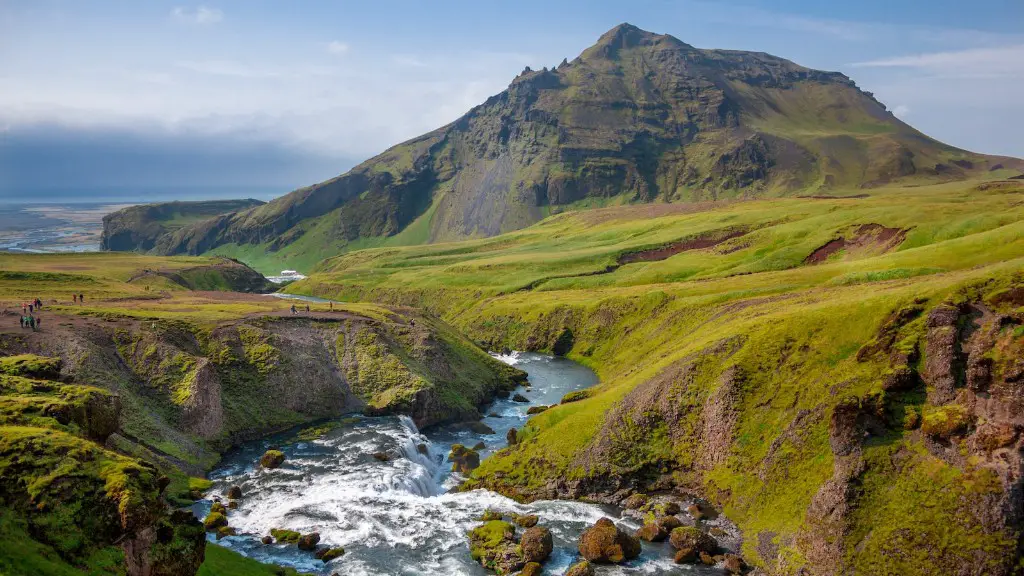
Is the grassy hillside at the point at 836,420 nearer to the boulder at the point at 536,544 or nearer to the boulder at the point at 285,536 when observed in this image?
the boulder at the point at 536,544

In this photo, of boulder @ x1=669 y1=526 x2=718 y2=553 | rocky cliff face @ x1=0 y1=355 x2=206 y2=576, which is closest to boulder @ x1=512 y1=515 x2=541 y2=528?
boulder @ x1=669 y1=526 x2=718 y2=553

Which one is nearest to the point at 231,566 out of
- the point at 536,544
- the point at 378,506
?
the point at 378,506

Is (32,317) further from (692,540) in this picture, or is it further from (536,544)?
(692,540)

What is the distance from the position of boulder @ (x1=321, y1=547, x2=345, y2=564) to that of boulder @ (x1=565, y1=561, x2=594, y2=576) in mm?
18093

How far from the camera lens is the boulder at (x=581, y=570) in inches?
1722

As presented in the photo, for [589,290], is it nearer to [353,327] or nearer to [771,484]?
[353,327]

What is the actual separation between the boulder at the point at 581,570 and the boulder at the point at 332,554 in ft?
59.4

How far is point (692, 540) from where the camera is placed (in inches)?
1855

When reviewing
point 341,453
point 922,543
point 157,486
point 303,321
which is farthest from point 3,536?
point 303,321

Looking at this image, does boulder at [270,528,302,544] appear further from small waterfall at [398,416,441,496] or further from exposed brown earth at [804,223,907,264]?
exposed brown earth at [804,223,907,264]

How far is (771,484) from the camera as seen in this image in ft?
164

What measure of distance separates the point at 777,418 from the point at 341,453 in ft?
151

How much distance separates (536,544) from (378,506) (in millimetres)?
17049

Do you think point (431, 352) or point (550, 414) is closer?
point (550, 414)
